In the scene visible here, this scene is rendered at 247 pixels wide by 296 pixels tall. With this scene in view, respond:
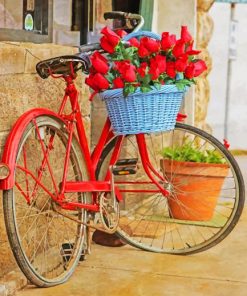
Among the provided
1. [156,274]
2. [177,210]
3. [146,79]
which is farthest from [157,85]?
[177,210]

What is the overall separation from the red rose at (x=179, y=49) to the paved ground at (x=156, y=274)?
1.07 m

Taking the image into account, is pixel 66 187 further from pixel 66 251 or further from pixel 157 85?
pixel 157 85

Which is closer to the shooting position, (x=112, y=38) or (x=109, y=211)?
(x=112, y=38)

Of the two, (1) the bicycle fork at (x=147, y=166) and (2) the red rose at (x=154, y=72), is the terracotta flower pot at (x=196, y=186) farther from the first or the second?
(2) the red rose at (x=154, y=72)

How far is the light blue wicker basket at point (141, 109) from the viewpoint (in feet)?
11.4

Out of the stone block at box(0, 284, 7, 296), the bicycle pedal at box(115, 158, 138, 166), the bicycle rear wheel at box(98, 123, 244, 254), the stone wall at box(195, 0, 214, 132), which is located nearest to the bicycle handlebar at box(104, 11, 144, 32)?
the bicycle rear wheel at box(98, 123, 244, 254)

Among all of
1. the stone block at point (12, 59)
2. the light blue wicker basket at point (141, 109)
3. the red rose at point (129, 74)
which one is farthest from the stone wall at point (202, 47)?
the stone block at point (12, 59)

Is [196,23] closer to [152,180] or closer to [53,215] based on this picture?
[152,180]

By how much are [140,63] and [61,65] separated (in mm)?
389

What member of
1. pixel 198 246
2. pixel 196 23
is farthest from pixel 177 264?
pixel 196 23

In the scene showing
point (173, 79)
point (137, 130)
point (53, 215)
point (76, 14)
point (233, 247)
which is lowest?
point (233, 247)

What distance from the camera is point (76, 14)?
4859 mm

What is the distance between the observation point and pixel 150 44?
11.5 feet

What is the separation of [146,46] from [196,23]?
2.84 m
